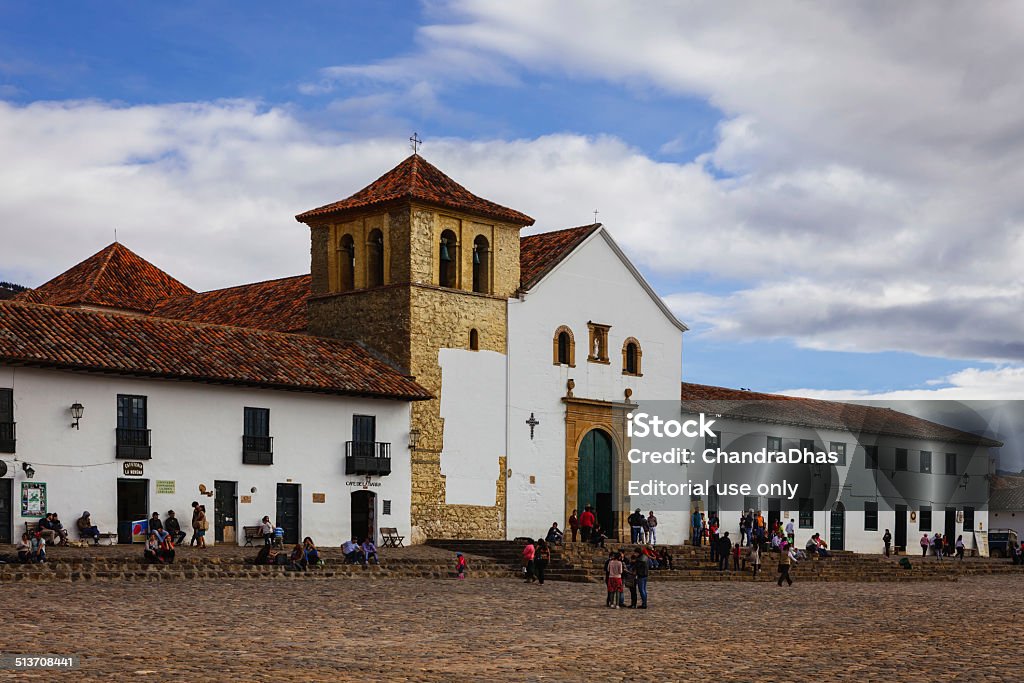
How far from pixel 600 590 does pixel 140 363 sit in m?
11.7

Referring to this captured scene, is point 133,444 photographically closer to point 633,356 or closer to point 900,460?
point 633,356

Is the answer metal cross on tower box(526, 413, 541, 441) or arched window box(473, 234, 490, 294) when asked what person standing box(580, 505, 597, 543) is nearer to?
metal cross on tower box(526, 413, 541, 441)

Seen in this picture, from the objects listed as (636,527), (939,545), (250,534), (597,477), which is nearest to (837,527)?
(939,545)

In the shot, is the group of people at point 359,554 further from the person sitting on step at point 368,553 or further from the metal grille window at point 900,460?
the metal grille window at point 900,460

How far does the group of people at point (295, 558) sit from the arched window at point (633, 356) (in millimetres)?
17098

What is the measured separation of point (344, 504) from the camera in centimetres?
3822

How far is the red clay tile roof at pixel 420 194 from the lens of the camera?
41.5 meters

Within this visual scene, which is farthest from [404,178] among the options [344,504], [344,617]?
[344,617]

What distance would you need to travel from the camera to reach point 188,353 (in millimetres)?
35688

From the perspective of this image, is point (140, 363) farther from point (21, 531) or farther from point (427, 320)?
point (427, 320)

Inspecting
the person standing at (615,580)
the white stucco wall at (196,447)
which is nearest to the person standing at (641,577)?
the person standing at (615,580)

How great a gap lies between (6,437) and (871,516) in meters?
36.9

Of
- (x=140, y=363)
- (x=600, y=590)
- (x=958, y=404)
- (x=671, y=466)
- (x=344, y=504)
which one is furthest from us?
(x=671, y=466)

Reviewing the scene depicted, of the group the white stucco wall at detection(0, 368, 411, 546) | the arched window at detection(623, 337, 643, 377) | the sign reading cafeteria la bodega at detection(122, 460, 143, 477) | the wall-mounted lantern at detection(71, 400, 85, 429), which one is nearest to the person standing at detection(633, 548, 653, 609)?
the white stucco wall at detection(0, 368, 411, 546)
